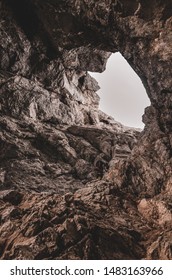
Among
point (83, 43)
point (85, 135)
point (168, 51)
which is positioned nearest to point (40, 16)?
point (83, 43)

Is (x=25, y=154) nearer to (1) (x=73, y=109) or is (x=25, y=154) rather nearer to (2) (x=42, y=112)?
(2) (x=42, y=112)

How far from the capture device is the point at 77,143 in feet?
132

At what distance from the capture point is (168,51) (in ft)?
89.9

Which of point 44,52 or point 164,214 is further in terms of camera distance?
point 44,52

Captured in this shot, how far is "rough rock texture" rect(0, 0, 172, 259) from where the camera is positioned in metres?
22.1

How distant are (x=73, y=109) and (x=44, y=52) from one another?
9.16 meters

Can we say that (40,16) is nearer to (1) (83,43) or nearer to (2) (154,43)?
(1) (83,43)

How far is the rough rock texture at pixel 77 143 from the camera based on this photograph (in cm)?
2212
